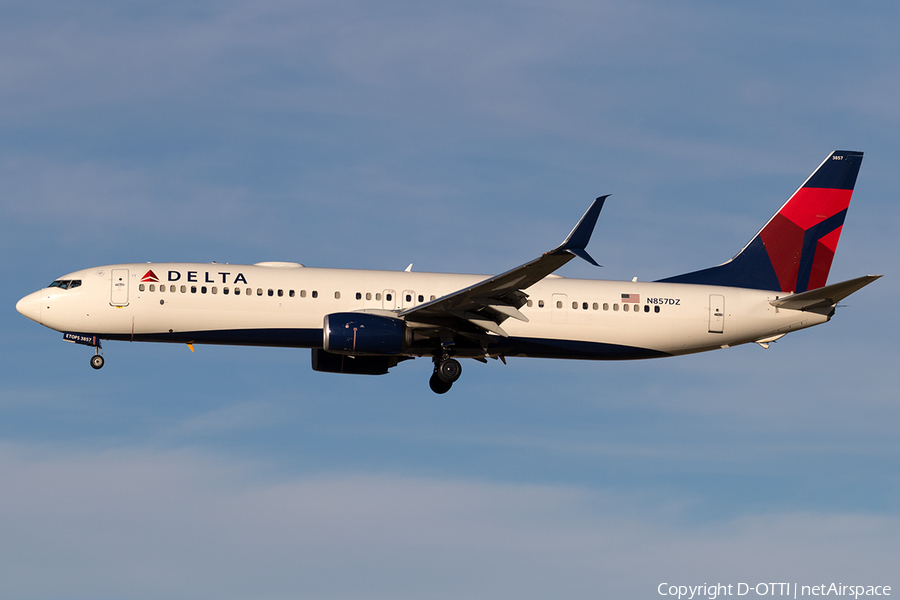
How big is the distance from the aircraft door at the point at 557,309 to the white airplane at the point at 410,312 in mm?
47

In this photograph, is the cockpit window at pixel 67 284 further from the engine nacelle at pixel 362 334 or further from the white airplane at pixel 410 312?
the engine nacelle at pixel 362 334

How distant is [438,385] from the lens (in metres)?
38.9

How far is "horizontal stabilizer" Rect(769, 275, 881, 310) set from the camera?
115ft

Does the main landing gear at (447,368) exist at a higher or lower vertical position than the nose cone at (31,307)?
lower

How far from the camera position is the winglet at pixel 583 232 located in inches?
1179

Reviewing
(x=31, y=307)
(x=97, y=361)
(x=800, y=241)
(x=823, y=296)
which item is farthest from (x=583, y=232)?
(x=31, y=307)

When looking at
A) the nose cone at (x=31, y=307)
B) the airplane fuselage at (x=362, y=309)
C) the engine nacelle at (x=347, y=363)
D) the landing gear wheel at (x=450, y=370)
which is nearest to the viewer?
the airplane fuselage at (x=362, y=309)

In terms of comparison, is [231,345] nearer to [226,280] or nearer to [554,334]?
[226,280]

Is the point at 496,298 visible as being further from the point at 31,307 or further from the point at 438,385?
the point at 31,307

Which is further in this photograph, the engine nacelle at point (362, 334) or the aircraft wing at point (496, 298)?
the engine nacelle at point (362, 334)

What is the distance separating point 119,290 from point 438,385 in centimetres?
1171

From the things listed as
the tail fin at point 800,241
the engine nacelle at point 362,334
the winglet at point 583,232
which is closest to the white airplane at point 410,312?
the engine nacelle at point 362,334

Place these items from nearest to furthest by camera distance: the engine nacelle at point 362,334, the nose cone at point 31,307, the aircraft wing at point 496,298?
the aircraft wing at point 496,298 < the engine nacelle at point 362,334 < the nose cone at point 31,307

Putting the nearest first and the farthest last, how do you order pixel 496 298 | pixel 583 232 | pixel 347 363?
pixel 583 232 → pixel 496 298 → pixel 347 363
